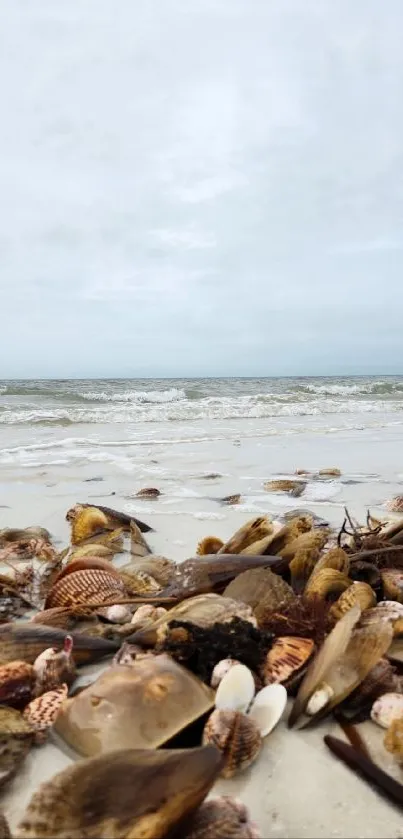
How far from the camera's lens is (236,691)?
1.42 metres

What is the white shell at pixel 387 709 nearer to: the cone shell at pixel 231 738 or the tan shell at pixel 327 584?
the cone shell at pixel 231 738

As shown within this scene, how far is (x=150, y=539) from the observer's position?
3.87 m

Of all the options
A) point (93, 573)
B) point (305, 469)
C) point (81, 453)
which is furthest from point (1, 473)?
point (93, 573)

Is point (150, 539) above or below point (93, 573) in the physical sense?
below

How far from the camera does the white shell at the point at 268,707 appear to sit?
1.43m

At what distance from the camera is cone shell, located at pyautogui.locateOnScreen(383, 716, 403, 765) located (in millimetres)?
1332

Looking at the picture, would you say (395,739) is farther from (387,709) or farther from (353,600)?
(353,600)

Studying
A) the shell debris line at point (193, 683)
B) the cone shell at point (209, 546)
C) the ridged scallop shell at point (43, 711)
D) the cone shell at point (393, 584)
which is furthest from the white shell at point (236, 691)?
the cone shell at point (209, 546)

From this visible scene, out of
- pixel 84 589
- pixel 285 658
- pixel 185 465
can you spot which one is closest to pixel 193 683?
pixel 285 658

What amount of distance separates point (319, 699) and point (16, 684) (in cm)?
85

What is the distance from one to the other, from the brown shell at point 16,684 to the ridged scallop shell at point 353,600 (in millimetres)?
990

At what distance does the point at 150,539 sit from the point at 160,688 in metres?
2.49

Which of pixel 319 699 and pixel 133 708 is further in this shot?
pixel 319 699

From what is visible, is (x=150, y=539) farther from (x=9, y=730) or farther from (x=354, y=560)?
(x=9, y=730)
